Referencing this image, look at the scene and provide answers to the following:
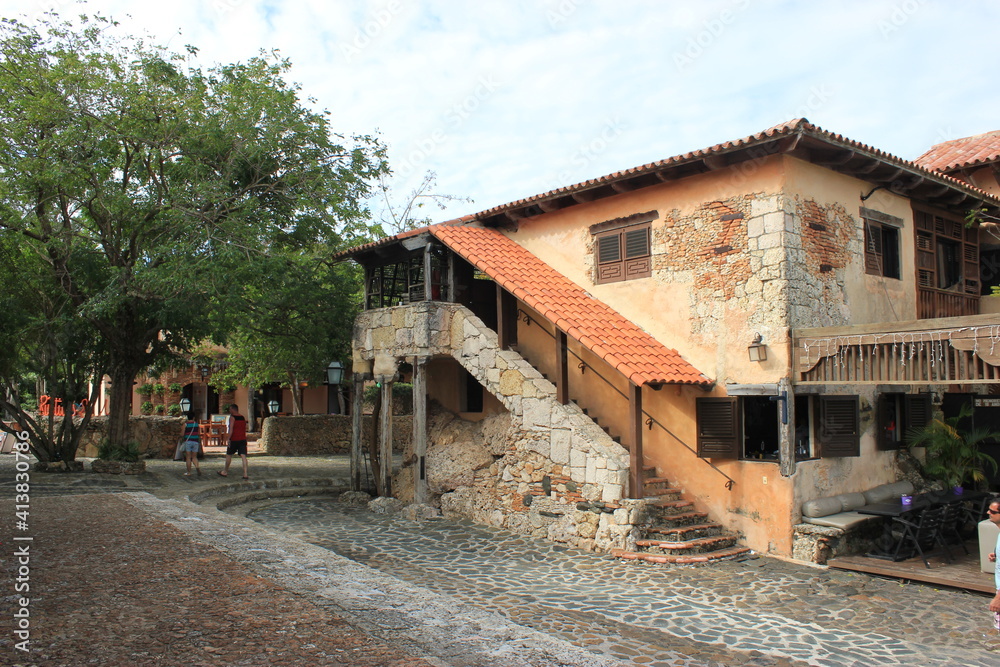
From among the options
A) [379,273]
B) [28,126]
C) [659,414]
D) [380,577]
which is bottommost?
[380,577]

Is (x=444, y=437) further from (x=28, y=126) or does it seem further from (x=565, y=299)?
(x=28, y=126)

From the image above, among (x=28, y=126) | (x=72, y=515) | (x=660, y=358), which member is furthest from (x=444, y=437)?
(x=28, y=126)

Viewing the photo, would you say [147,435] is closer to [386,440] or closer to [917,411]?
[386,440]

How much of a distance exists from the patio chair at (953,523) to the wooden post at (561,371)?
5.41 metres

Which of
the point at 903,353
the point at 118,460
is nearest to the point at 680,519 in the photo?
the point at 903,353

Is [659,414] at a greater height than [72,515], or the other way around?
[659,414]

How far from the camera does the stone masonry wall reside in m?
10.6

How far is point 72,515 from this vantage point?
10.1 m

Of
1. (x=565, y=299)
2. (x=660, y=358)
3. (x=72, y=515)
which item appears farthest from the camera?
(x=565, y=299)

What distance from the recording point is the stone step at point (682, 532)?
10.1 meters

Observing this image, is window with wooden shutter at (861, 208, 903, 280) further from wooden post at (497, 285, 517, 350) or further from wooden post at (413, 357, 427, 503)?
wooden post at (413, 357, 427, 503)

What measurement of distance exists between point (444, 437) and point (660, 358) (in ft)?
16.8

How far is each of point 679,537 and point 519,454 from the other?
2.98 meters

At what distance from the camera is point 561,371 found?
11453mm
